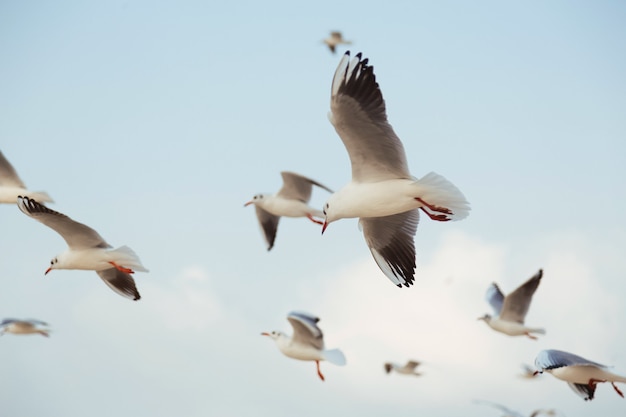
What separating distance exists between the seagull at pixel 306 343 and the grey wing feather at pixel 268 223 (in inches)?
108

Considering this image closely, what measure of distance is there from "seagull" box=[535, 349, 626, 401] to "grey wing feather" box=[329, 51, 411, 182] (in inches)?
90.4

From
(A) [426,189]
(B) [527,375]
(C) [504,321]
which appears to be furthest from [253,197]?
(A) [426,189]

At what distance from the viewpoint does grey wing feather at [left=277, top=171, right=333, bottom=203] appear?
11.8m

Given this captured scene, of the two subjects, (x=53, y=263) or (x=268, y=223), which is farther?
(x=268, y=223)

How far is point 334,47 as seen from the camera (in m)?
16.6

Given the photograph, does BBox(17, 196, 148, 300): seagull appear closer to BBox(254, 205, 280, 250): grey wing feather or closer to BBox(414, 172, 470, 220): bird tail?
BBox(414, 172, 470, 220): bird tail

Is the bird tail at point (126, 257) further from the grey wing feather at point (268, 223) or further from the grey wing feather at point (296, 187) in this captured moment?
the grey wing feather at point (268, 223)

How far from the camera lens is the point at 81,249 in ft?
25.0

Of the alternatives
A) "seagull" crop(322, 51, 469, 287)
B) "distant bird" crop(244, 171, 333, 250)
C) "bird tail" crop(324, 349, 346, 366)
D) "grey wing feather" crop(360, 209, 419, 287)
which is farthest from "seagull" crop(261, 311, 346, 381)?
"seagull" crop(322, 51, 469, 287)

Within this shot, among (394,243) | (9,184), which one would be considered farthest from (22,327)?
(394,243)

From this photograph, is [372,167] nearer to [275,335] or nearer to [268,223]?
[275,335]

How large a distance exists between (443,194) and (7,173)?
20.0 feet

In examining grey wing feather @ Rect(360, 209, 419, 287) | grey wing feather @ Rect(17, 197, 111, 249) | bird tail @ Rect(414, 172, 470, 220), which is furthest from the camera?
grey wing feather @ Rect(17, 197, 111, 249)

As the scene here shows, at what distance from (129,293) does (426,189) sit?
151 inches
